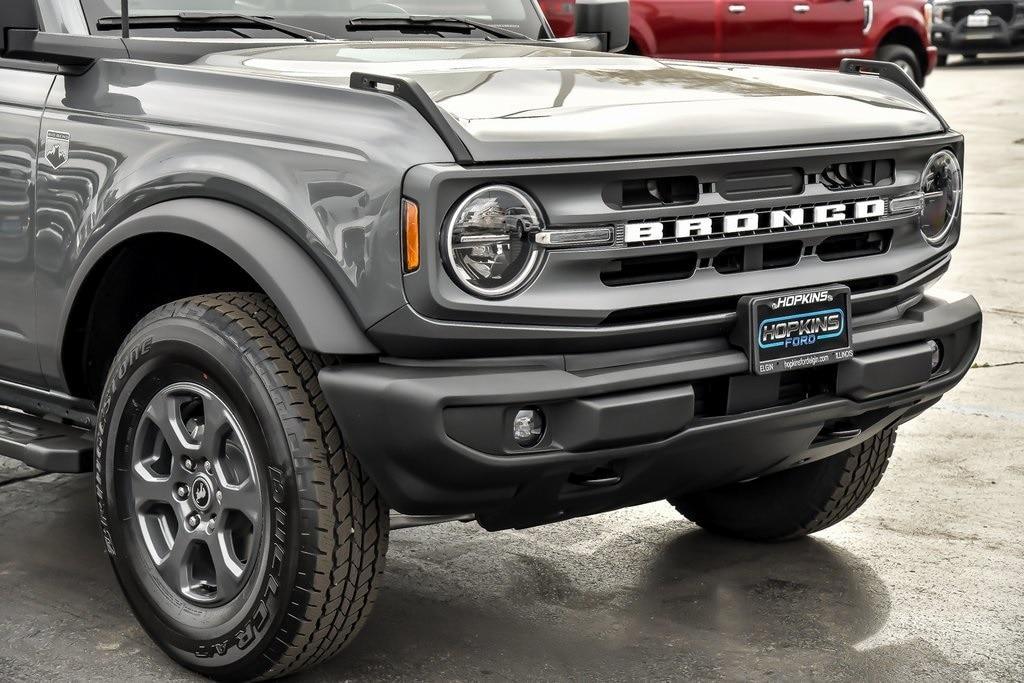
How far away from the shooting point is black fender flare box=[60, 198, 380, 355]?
9.64 feet

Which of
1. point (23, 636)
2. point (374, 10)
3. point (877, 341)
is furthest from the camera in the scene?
point (374, 10)

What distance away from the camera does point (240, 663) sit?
327 cm

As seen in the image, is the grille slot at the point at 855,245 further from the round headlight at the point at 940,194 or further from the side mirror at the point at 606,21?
the side mirror at the point at 606,21

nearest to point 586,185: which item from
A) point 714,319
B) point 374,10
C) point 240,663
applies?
point 714,319

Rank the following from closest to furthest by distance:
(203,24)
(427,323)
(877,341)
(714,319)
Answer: (427,323) → (714,319) → (877,341) → (203,24)

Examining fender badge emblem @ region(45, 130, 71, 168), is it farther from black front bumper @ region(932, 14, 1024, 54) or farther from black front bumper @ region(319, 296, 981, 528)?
black front bumper @ region(932, 14, 1024, 54)

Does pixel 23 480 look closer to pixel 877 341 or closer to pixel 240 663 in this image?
pixel 240 663

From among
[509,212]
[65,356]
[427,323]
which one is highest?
[509,212]

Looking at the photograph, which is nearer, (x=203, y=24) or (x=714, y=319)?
(x=714, y=319)

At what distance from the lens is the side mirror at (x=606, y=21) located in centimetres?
485

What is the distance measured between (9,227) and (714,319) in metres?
1.80

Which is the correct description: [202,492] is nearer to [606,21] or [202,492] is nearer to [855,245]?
[855,245]

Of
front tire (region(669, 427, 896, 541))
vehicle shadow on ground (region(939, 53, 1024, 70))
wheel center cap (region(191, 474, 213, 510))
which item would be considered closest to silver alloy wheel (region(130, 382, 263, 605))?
wheel center cap (region(191, 474, 213, 510))

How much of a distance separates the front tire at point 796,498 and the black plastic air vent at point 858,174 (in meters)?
0.83
